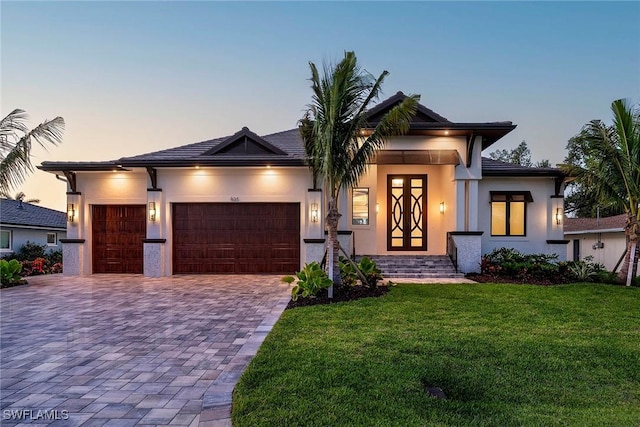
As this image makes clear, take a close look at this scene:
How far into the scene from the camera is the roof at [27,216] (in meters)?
16.5

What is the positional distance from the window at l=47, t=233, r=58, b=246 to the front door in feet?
59.6

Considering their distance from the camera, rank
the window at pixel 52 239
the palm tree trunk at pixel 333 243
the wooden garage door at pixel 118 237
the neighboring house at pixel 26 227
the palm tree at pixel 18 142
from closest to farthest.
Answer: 1. the palm tree trunk at pixel 333 243
2. the palm tree at pixel 18 142
3. the wooden garage door at pixel 118 237
4. the neighboring house at pixel 26 227
5. the window at pixel 52 239

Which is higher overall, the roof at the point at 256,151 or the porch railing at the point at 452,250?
the roof at the point at 256,151

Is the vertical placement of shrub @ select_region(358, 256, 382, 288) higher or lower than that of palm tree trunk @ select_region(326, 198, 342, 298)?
lower

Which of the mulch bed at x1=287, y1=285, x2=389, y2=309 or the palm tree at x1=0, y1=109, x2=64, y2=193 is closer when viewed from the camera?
the mulch bed at x1=287, y1=285, x2=389, y2=309

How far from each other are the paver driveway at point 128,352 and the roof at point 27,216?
967 centimetres

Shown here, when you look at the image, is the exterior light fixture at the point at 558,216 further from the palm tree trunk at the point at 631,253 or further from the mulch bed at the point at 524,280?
the mulch bed at the point at 524,280

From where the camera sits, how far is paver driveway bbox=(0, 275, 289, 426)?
319 cm

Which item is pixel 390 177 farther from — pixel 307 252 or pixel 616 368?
pixel 616 368

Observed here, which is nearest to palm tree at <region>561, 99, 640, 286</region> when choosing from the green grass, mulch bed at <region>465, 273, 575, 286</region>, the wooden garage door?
mulch bed at <region>465, 273, 575, 286</region>

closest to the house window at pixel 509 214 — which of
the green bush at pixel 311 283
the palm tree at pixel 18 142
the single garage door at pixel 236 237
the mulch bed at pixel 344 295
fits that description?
the mulch bed at pixel 344 295

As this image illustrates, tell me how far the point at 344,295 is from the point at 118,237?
30.3 ft

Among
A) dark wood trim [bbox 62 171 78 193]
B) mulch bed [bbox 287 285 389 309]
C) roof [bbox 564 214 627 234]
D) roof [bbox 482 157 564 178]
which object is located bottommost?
mulch bed [bbox 287 285 389 309]

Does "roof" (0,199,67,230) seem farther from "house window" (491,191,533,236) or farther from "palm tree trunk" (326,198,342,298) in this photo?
"house window" (491,191,533,236)
